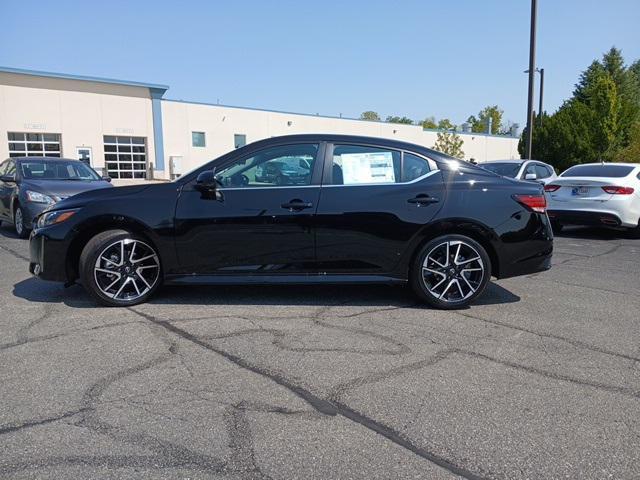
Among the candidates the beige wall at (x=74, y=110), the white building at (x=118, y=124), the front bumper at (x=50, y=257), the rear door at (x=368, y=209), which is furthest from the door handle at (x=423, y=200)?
the beige wall at (x=74, y=110)

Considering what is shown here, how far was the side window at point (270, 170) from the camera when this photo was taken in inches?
197

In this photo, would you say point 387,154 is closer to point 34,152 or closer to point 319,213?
point 319,213

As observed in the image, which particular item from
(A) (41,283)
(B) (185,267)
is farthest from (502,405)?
(A) (41,283)

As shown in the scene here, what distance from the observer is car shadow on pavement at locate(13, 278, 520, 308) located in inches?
205

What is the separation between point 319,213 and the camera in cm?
489

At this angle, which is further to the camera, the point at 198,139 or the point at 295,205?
the point at 198,139

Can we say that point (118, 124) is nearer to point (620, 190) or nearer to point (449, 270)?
point (620, 190)

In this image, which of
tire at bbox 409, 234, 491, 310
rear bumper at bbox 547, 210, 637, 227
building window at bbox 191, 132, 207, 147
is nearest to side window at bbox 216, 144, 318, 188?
tire at bbox 409, 234, 491, 310

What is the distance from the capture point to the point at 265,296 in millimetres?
5406

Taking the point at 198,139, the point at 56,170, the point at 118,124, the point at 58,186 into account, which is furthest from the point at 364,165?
the point at 198,139

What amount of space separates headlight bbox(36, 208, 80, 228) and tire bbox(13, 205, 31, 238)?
4.90 meters

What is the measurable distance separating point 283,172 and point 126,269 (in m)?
1.76

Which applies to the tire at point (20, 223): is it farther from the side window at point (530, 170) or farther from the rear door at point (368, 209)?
the side window at point (530, 170)

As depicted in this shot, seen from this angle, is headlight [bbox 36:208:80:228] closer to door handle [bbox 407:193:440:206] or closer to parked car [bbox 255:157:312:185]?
parked car [bbox 255:157:312:185]
